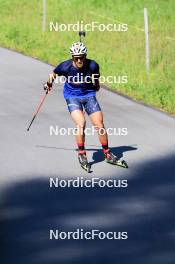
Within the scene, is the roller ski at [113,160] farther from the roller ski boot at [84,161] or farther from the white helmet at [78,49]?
the white helmet at [78,49]

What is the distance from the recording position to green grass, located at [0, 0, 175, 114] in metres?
17.3

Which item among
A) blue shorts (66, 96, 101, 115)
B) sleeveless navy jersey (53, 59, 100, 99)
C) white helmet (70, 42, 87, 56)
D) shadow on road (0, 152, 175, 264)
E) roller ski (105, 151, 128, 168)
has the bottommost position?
shadow on road (0, 152, 175, 264)

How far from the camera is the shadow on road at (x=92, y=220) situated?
798 centimetres

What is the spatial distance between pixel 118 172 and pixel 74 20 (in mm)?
15075

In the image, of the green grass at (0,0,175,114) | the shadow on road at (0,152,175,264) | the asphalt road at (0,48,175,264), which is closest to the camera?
the shadow on road at (0,152,175,264)

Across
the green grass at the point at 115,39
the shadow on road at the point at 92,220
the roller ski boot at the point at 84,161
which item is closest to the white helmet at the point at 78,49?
the roller ski boot at the point at 84,161

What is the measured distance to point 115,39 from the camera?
2292cm

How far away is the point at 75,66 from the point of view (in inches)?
440

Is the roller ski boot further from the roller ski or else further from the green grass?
the green grass

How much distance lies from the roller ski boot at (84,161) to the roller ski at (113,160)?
1.22ft

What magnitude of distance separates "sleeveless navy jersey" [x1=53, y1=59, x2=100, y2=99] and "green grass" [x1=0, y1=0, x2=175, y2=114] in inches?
165

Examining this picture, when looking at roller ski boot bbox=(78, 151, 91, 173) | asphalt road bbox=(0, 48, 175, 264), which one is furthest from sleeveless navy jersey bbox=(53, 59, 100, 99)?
asphalt road bbox=(0, 48, 175, 264)

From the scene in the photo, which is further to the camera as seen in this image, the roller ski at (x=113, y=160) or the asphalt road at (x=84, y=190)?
the roller ski at (x=113, y=160)

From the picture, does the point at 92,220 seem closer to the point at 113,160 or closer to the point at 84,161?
the point at 84,161
